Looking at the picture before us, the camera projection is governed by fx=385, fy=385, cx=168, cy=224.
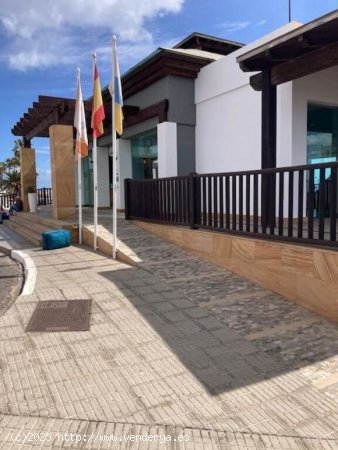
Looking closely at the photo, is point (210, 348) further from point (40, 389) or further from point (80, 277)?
point (80, 277)

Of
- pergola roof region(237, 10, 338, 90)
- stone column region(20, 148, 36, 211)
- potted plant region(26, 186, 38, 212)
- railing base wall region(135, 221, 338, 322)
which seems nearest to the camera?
railing base wall region(135, 221, 338, 322)

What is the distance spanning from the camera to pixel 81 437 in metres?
2.44

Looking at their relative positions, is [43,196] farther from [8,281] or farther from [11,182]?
[8,281]

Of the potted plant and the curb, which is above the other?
the potted plant

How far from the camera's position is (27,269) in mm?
6574

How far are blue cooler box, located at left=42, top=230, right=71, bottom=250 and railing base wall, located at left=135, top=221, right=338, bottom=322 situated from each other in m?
3.34

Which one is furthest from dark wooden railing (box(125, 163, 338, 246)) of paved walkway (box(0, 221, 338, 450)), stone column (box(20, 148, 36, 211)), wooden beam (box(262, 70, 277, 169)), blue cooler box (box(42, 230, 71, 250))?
stone column (box(20, 148, 36, 211))

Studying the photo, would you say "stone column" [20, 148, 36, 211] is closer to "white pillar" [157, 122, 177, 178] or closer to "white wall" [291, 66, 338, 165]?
"white pillar" [157, 122, 177, 178]

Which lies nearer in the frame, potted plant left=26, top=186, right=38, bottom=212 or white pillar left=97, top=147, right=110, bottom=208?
potted plant left=26, top=186, right=38, bottom=212

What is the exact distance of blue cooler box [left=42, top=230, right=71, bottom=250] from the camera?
8.50 metres

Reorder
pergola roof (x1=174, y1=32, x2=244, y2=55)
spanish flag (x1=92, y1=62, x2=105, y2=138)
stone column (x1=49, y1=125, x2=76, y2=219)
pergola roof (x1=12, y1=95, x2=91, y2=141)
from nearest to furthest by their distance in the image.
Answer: spanish flag (x1=92, y1=62, x2=105, y2=138) < stone column (x1=49, y1=125, x2=76, y2=219) < pergola roof (x1=12, y1=95, x2=91, y2=141) < pergola roof (x1=174, y1=32, x2=244, y2=55)

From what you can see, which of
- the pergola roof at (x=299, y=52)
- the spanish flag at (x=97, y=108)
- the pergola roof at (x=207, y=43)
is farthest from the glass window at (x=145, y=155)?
the pergola roof at (x=299, y=52)

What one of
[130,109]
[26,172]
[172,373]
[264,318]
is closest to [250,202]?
[264,318]

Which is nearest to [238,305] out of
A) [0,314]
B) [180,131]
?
[0,314]
